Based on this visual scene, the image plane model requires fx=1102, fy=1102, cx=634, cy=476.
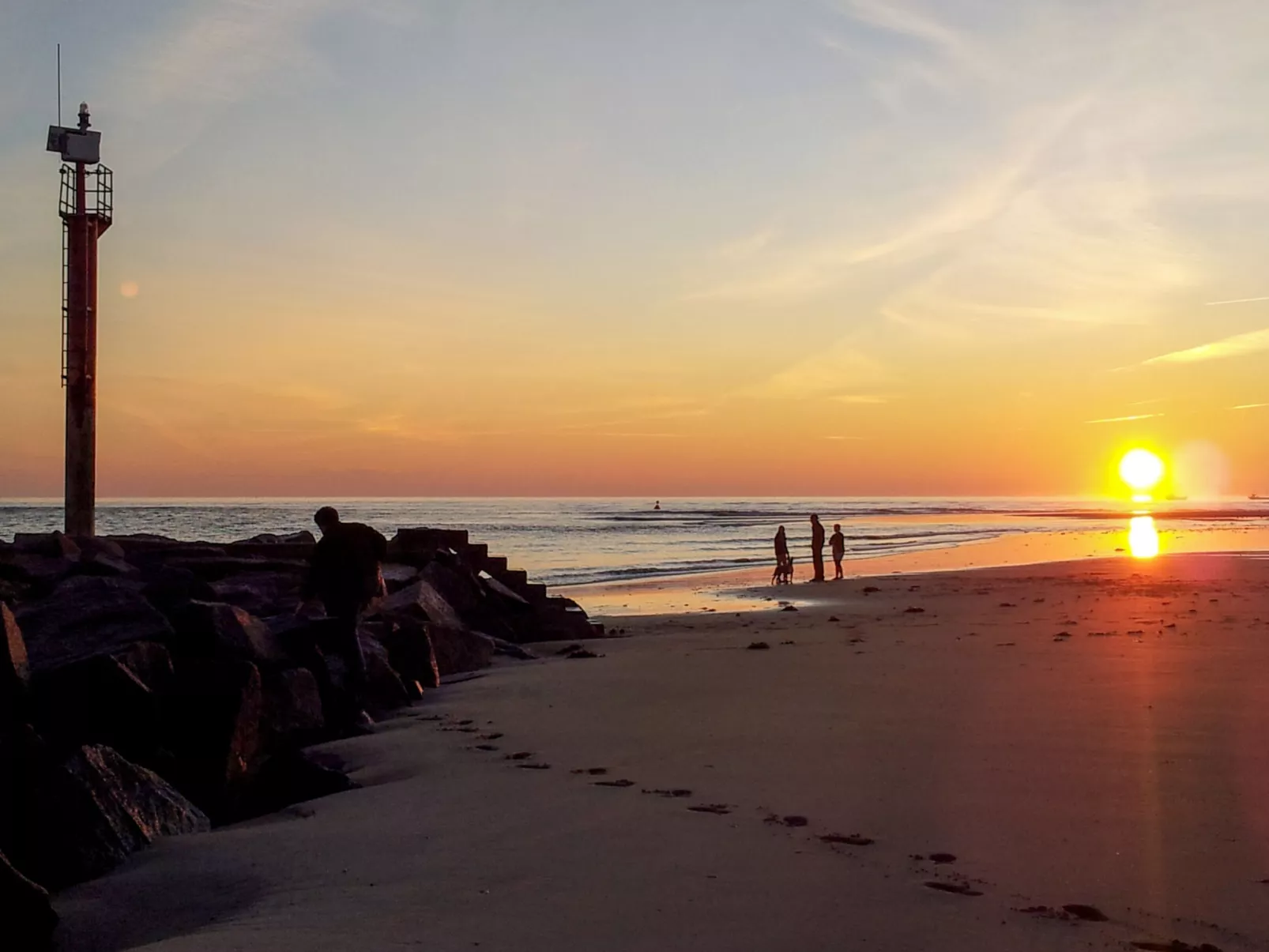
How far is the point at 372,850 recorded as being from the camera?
18.3 feet

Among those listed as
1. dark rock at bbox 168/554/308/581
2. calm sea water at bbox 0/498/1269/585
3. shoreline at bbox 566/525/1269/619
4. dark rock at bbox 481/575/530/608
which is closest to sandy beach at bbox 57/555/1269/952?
dark rock at bbox 481/575/530/608

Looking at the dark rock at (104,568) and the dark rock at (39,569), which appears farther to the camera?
the dark rock at (104,568)

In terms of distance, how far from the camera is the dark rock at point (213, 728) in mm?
7168

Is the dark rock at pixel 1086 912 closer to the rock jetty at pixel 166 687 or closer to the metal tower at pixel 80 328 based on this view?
the rock jetty at pixel 166 687

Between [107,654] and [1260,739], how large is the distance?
7.82 m

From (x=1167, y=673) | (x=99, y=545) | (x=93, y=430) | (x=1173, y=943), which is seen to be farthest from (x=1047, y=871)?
(x=93, y=430)

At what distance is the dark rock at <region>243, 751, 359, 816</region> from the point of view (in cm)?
698

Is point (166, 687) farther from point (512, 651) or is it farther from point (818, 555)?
point (818, 555)

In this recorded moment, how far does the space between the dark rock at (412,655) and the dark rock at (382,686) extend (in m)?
0.73

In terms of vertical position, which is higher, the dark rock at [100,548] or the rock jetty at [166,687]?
the dark rock at [100,548]

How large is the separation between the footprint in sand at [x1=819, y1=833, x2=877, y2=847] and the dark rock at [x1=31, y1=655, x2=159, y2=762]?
4.52 meters

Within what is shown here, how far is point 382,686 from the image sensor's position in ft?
34.4

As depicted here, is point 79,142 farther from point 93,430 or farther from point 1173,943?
point 1173,943

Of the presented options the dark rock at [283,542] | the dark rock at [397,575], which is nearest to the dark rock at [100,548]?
the dark rock at [283,542]
